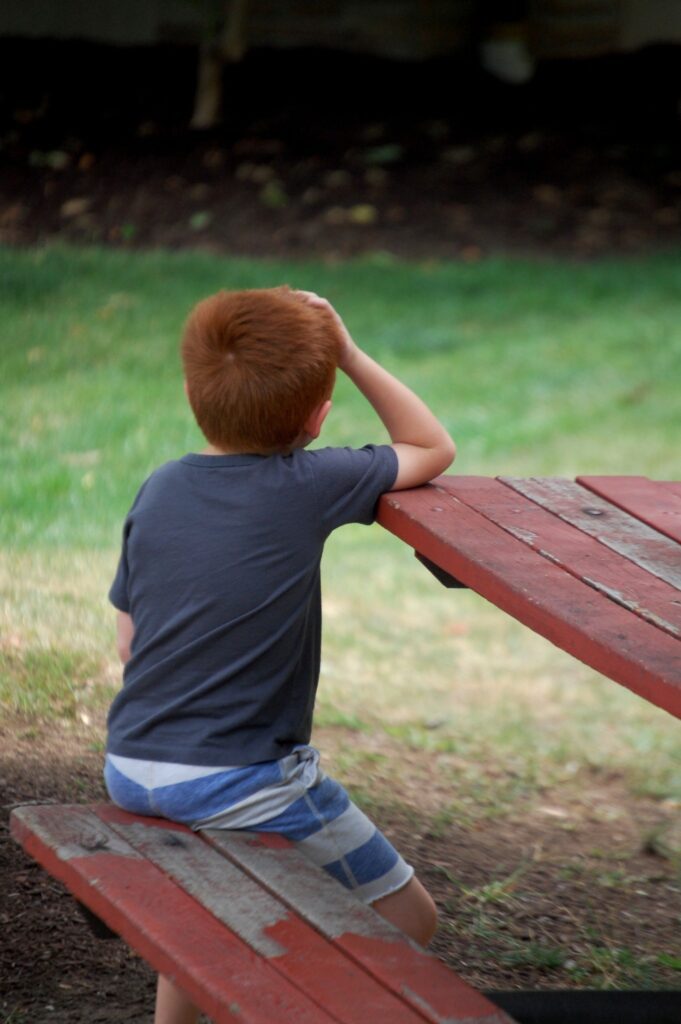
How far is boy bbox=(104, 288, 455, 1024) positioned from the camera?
7.27ft

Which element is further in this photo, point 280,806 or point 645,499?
point 645,499

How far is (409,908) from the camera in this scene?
2379 mm

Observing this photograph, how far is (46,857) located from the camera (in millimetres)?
2107

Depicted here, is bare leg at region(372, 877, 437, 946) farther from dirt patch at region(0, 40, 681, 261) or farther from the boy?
dirt patch at region(0, 40, 681, 261)

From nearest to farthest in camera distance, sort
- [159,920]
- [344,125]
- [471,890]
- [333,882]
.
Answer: [159,920] < [333,882] < [471,890] < [344,125]

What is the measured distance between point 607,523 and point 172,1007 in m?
1.08

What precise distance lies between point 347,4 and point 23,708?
994 centimetres

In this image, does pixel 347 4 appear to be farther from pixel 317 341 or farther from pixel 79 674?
pixel 317 341

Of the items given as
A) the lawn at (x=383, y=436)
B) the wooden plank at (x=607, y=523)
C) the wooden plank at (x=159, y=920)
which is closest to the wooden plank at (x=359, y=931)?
the wooden plank at (x=159, y=920)

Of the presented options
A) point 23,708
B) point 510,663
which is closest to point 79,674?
point 23,708

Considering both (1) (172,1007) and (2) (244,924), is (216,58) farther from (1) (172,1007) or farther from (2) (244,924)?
(2) (244,924)

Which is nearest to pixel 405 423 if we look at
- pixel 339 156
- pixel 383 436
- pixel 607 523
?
pixel 607 523

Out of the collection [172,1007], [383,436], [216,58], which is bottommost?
[383,436]

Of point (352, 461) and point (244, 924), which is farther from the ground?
point (352, 461)
